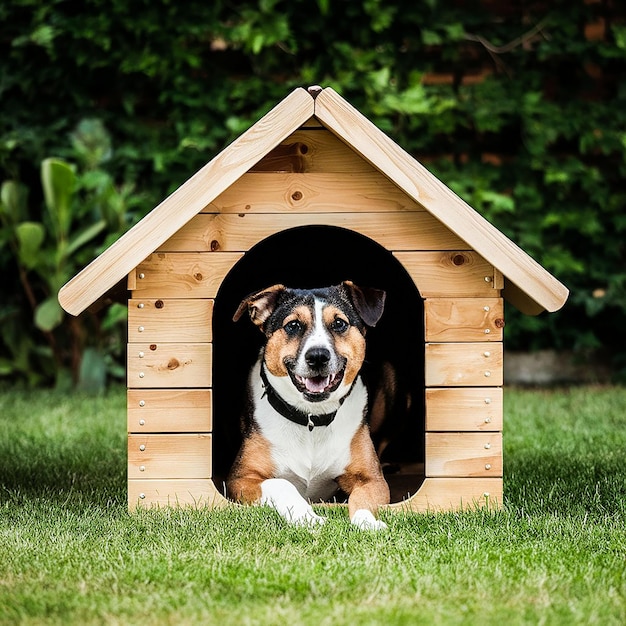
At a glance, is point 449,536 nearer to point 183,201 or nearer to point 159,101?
point 183,201

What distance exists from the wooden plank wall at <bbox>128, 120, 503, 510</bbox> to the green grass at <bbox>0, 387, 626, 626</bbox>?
235 millimetres

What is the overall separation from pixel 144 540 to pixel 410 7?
16.7 ft

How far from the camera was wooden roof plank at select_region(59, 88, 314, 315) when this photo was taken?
3.42 meters

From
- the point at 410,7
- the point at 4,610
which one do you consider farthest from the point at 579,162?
the point at 4,610

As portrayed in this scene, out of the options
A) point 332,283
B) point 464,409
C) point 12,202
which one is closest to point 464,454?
point 464,409

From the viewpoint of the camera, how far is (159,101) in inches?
279

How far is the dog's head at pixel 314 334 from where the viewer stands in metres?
3.50

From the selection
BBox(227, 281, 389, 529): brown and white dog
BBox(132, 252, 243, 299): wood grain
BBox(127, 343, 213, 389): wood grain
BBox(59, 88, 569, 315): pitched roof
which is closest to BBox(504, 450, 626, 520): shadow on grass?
BBox(227, 281, 389, 529): brown and white dog

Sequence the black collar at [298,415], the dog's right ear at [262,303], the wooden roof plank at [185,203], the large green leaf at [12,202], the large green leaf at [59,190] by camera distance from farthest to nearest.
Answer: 1. the large green leaf at [12,202]
2. the large green leaf at [59,190]
3. the dog's right ear at [262,303]
4. the black collar at [298,415]
5. the wooden roof plank at [185,203]

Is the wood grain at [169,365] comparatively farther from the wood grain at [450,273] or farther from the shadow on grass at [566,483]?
the shadow on grass at [566,483]

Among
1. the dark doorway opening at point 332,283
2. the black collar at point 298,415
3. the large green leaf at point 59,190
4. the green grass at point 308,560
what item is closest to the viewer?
the green grass at point 308,560

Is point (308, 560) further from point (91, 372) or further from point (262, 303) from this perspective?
point (91, 372)

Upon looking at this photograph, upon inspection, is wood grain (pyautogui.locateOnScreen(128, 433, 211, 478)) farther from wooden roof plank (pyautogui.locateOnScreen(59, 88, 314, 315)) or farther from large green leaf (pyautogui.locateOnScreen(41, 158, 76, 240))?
large green leaf (pyautogui.locateOnScreen(41, 158, 76, 240))

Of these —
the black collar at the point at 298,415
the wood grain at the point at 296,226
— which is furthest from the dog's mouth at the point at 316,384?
the wood grain at the point at 296,226
